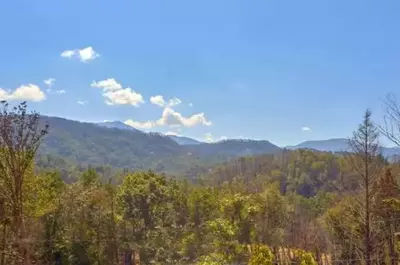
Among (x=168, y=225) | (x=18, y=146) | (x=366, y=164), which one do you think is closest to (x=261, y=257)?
(x=366, y=164)

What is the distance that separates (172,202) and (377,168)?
21363mm

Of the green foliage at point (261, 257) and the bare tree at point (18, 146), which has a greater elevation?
the bare tree at point (18, 146)

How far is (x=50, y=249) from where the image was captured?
78.2 feet

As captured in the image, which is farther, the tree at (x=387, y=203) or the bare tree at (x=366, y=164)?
the tree at (x=387, y=203)

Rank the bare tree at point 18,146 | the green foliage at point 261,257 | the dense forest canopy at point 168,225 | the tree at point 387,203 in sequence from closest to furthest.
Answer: the bare tree at point 18,146
the green foliage at point 261,257
the tree at point 387,203
the dense forest canopy at point 168,225

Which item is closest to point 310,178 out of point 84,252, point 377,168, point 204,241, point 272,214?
point 272,214

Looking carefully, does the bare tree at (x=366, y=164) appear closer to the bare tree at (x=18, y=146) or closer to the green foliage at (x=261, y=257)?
the green foliage at (x=261, y=257)

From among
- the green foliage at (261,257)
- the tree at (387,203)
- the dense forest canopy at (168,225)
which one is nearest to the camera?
the green foliage at (261,257)

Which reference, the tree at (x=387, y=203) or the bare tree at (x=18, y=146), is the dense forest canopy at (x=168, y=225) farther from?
the bare tree at (x=18, y=146)

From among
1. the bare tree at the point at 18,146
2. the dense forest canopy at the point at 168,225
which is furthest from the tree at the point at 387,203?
the bare tree at the point at 18,146

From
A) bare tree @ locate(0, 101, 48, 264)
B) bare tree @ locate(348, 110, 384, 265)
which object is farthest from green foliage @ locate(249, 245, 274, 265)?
bare tree @ locate(0, 101, 48, 264)

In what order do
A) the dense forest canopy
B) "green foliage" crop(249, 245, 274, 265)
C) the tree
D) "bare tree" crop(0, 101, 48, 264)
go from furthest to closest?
the dense forest canopy, the tree, "green foliage" crop(249, 245, 274, 265), "bare tree" crop(0, 101, 48, 264)

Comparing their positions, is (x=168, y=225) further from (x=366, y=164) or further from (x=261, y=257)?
(x=366, y=164)

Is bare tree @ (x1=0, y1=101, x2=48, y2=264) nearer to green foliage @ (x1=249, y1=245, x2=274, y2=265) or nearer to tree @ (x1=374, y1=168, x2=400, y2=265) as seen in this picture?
green foliage @ (x1=249, y1=245, x2=274, y2=265)
